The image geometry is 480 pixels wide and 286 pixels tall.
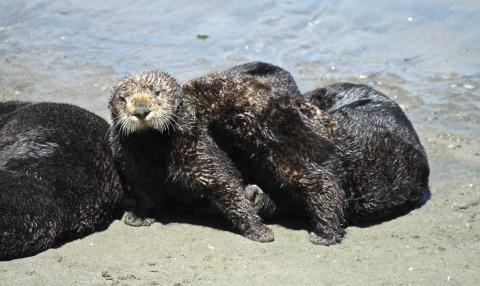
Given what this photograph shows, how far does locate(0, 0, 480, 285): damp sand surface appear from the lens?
20.8 feet

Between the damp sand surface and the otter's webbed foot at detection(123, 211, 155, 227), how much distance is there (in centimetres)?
7

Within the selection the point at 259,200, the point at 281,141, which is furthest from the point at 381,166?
the point at 259,200

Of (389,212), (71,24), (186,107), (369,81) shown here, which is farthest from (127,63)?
(389,212)

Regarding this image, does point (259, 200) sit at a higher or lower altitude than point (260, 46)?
higher

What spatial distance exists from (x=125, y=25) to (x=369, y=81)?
5.12 m

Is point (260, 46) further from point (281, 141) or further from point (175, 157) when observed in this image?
point (175, 157)

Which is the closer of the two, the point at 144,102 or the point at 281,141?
the point at 144,102

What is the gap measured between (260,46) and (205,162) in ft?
20.0

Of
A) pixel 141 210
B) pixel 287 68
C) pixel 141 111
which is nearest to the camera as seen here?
pixel 141 111

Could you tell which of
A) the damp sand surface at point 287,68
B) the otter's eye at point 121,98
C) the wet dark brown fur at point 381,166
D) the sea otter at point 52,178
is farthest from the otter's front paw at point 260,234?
the otter's eye at point 121,98

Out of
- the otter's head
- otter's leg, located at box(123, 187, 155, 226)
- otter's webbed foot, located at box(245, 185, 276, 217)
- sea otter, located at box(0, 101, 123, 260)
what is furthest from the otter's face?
otter's webbed foot, located at box(245, 185, 276, 217)

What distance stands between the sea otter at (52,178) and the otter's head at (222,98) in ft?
3.81

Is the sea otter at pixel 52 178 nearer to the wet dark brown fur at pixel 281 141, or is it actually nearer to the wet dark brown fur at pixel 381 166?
the wet dark brown fur at pixel 281 141

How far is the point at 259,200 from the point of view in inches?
290
